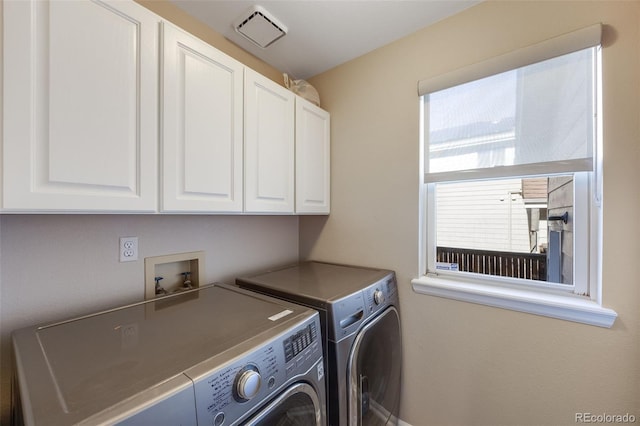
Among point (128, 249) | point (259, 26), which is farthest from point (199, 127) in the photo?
point (259, 26)

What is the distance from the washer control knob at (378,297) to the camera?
131 cm

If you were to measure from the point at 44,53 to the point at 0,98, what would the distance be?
184 mm

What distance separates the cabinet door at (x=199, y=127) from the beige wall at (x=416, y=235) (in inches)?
33.5

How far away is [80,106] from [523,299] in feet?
6.25

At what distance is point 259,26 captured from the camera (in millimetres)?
1417

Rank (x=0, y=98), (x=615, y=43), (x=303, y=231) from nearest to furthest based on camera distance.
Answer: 1. (x=0, y=98)
2. (x=615, y=43)
3. (x=303, y=231)

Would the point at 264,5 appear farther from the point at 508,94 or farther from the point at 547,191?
the point at 547,191

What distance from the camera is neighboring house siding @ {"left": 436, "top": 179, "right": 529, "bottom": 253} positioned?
134cm

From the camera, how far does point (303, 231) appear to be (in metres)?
2.10

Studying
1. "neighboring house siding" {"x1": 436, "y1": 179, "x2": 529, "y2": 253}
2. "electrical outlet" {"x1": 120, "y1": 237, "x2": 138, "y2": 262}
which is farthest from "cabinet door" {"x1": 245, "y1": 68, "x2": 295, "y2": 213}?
"neighboring house siding" {"x1": 436, "y1": 179, "x2": 529, "y2": 253}

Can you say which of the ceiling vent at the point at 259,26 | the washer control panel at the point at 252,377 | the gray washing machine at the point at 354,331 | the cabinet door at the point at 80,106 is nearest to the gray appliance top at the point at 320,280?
the gray washing machine at the point at 354,331

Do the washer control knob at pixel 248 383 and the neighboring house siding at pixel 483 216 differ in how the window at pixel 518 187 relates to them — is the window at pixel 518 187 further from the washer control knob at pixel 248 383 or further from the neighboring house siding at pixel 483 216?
the washer control knob at pixel 248 383

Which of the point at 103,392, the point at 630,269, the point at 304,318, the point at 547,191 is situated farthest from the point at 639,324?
the point at 103,392

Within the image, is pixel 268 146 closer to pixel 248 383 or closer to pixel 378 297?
pixel 378 297
